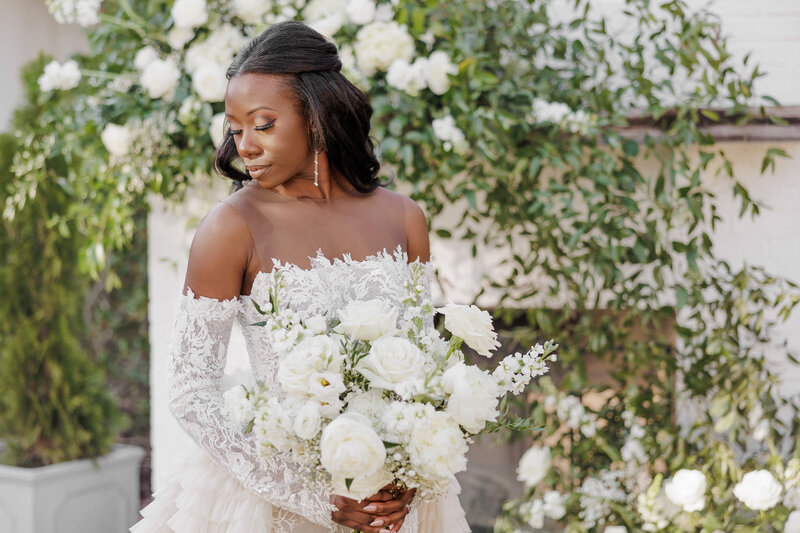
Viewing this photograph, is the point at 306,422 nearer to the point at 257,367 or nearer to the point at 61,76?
the point at 257,367

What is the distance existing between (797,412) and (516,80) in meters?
1.31

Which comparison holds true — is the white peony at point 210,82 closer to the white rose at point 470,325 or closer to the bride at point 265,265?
the bride at point 265,265

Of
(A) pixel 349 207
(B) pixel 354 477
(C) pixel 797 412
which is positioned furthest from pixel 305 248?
(C) pixel 797 412

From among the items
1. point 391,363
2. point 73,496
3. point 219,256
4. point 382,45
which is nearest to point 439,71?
point 382,45

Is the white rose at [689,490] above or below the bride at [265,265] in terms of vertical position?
below

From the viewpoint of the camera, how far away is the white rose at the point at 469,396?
1.20 m

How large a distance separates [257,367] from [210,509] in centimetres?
27

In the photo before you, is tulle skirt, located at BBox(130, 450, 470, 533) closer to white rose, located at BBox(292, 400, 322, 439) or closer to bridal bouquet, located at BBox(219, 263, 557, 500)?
bridal bouquet, located at BBox(219, 263, 557, 500)

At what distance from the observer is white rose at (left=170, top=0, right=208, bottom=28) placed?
2.51 meters

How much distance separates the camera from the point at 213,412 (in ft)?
4.80

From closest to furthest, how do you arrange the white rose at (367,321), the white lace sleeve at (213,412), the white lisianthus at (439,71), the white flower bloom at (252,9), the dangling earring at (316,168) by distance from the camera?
the white rose at (367,321) < the white lace sleeve at (213,412) < the dangling earring at (316,168) < the white lisianthus at (439,71) < the white flower bloom at (252,9)

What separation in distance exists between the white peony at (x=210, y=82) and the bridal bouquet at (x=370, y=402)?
4.62 ft

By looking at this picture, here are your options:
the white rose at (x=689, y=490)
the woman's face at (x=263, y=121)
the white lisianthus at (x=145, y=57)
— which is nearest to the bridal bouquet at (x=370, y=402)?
the woman's face at (x=263, y=121)

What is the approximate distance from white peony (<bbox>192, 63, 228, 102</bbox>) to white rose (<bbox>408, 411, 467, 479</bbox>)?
1.62 meters
